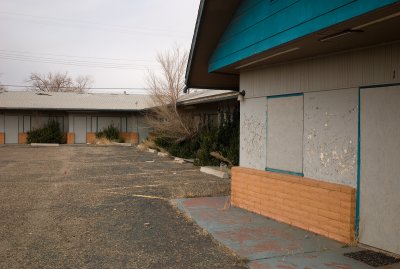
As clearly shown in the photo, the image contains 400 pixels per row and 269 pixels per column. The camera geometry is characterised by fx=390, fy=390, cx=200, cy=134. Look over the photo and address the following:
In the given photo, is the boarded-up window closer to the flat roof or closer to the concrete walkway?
the flat roof

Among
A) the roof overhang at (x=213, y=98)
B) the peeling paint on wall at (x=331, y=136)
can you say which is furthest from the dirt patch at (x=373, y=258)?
the roof overhang at (x=213, y=98)

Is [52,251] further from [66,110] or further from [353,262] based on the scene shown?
[66,110]

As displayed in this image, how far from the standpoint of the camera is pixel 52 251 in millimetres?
5523

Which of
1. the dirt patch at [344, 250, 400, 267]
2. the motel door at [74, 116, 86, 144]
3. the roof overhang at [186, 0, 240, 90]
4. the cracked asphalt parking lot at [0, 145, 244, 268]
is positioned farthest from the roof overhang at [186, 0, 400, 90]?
the motel door at [74, 116, 86, 144]

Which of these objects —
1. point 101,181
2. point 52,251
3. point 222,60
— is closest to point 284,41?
point 222,60

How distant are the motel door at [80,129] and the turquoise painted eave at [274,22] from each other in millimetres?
29186

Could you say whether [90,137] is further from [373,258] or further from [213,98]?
[373,258]

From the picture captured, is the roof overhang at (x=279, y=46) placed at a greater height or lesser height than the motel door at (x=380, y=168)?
greater

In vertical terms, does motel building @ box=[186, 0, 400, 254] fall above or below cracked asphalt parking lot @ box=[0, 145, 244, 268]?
above

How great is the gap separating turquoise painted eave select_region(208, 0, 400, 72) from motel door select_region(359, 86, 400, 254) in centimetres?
134

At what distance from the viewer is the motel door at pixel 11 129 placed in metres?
34.7

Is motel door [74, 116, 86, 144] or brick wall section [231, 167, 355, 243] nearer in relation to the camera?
brick wall section [231, 167, 355, 243]

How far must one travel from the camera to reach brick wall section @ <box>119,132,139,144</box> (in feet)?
120

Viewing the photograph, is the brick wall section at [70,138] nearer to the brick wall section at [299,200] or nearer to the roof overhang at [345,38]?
the brick wall section at [299,200]
